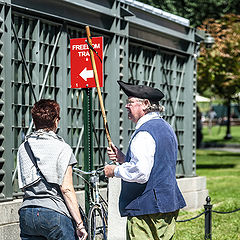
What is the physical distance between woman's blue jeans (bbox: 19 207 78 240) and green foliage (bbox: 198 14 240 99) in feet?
61.9

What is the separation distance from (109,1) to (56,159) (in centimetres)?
588

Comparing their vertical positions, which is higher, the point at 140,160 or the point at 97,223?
the point at 140,160

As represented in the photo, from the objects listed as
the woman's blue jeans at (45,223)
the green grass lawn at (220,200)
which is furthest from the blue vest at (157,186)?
the green grass lawn at (220,200)

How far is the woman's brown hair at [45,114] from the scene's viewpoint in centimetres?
523

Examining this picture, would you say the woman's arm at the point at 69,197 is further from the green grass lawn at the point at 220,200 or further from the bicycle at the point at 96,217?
the green grass lawn at the point at 220,200

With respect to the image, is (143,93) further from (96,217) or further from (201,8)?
(201,8)

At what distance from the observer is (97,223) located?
6.81 metres

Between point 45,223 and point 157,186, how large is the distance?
0.93m

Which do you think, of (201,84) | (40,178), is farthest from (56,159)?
(201,84)

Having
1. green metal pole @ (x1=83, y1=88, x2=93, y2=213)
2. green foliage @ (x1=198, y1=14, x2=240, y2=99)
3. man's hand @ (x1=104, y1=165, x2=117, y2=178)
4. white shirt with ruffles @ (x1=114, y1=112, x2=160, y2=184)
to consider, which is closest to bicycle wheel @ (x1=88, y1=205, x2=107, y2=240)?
green metal pole @ (x1=83, y1=88, x2=93, y2=213)

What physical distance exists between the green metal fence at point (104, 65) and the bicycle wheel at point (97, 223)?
871mm

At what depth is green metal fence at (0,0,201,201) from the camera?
8.14m

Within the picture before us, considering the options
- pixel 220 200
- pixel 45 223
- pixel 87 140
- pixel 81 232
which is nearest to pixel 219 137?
pixel 220 200

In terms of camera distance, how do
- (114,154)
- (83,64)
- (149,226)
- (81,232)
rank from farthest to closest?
(83,64) < (114,154) < (149,226) < (81,232)
